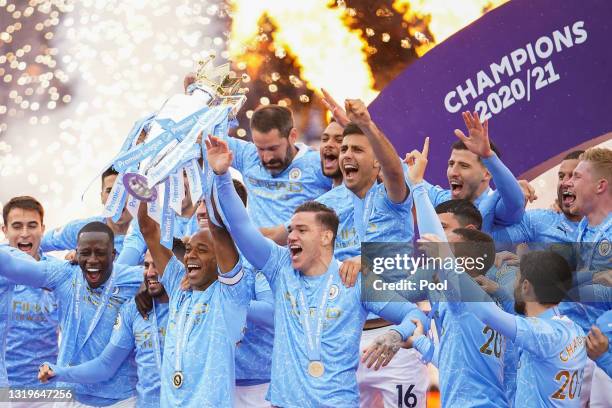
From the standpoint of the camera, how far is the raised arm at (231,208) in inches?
201

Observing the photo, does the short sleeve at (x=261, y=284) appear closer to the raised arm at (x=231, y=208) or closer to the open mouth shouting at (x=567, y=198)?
the raised arm at (x=231, y=208)

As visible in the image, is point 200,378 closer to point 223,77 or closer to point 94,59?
point 223,77

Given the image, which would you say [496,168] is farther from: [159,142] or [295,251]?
[159,142]

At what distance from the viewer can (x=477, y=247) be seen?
16.8 ft

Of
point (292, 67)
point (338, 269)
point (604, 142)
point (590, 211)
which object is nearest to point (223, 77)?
point (338, 269)

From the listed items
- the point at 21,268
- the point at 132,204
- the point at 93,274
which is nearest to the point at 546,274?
the point at 132,204

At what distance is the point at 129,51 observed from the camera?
30.6 feet

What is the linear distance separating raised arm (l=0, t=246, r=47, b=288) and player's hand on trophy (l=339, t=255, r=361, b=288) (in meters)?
1.85

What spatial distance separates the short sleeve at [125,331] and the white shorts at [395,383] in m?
1.18

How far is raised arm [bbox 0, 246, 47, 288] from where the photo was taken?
19.7ft

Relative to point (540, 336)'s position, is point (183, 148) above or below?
above

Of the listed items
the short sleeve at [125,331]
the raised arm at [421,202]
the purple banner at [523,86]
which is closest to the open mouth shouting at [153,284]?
the short sleeve at [125,331]

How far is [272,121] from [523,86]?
2115mm

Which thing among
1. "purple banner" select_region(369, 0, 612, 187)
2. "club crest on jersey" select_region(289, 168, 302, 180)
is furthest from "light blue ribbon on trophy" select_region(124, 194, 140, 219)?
"purple banner" select_region(369, 0, 612, 187)
